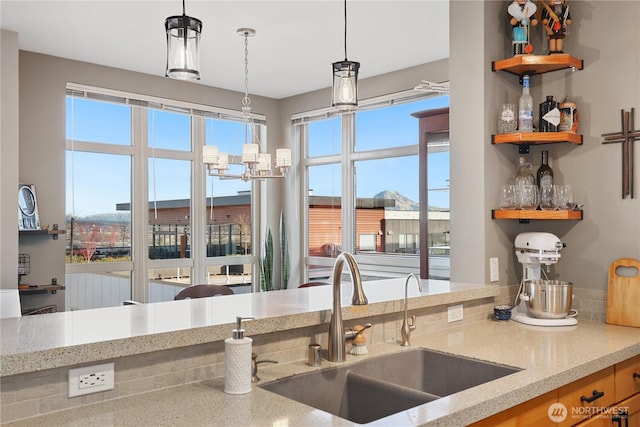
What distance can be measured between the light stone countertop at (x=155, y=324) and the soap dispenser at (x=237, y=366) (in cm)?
11

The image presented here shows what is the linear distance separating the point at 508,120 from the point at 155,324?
5.88ft

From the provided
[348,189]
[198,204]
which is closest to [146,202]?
[198,204]

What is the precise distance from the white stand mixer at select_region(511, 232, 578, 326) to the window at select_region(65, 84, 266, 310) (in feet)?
12.9

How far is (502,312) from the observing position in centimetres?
240

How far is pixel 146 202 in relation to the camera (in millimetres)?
5461

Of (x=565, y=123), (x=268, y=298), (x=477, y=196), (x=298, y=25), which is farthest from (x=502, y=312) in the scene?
(x=298, y=25)

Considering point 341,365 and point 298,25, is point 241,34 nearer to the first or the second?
point 298,25

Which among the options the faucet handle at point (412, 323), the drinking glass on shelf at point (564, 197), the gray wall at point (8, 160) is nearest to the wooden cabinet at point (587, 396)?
the faucet handle at point (412, 323)

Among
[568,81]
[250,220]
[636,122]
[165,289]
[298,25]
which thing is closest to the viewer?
[636,122]

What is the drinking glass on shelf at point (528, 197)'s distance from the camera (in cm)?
250

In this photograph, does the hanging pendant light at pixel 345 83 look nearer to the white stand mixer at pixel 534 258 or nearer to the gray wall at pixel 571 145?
the gray wall at pixel 571 145

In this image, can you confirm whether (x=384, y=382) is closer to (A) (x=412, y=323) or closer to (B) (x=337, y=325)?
(B) (x=337, y=325)

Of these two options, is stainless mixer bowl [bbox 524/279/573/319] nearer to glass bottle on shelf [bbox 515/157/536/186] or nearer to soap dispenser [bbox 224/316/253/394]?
glass bottle on shelf [bbox 515/157/536/186]

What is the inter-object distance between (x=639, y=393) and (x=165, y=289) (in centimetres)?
450
